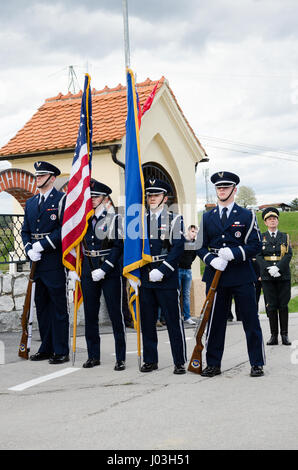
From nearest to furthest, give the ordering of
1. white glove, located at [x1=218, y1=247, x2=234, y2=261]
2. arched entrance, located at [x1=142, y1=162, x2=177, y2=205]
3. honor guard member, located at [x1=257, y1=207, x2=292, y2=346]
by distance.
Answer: white glove, located at [x1=218, y1=247, x2=234, y2=261] → honor guard member, located at [x1=257, y1=207, x2=292, y2=346] → arched entrance, located at [x1=142, y1=162, x2=177, y2=205]

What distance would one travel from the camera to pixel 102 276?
645cm

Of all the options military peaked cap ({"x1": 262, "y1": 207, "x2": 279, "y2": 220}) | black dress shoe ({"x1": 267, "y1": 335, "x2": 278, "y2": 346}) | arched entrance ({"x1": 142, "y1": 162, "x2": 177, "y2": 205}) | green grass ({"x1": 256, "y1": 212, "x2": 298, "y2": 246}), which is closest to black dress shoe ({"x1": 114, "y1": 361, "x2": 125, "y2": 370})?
black dress shoe ({"x1": 267, "y1": 335, "x2": 278, "y2": 346})

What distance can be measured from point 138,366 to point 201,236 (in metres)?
1.59

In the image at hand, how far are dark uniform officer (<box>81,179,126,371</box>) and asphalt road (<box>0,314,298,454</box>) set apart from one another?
326 millimetres

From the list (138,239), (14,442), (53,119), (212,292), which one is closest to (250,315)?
(212,292)

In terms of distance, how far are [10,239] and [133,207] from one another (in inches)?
144

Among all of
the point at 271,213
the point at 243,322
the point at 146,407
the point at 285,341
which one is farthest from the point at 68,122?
the point at 146,407

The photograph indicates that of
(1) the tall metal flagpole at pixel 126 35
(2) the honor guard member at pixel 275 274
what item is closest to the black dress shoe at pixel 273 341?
(2) the honor guard member at pixel 275 274

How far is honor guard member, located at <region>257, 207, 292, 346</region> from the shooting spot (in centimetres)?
832

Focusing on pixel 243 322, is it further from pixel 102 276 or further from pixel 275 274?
pixel 275 274

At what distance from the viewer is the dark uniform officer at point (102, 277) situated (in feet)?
21.5

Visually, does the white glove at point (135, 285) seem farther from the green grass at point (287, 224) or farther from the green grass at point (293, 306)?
the green grass at point (287, 224)

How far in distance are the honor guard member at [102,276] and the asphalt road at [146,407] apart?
0.29 m

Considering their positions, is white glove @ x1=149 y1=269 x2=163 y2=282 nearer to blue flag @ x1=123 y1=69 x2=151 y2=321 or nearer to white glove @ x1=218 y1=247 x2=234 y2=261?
blue flag @ x1=123 y1=69 x2=151 y2=321
